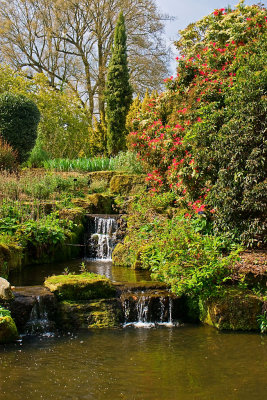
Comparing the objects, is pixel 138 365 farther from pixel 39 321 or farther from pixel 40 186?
pixel 40 186

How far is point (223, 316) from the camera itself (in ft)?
18.1

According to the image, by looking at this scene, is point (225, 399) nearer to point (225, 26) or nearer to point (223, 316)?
point (223, 316)

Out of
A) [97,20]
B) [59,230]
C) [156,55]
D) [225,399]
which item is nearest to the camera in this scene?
[225,399]

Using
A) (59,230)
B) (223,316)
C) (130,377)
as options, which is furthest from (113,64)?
(130,377)

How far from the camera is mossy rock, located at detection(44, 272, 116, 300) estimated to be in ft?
19.2

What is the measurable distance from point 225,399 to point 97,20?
24306 mm

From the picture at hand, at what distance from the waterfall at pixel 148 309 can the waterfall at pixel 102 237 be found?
370 centimetres

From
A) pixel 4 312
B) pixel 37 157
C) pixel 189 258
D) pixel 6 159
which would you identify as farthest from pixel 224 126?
pixel 37 157

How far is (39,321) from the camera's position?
5.47m

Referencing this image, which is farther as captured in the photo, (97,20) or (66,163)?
(97,20)

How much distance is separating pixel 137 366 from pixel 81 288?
1919mm

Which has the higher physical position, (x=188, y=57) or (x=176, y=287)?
(x=188, y=57)

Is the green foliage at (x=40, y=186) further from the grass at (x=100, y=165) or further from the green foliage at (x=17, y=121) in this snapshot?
the green foliage at (x=17, y=121)

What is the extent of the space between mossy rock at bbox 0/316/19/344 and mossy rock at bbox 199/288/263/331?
2590mm
